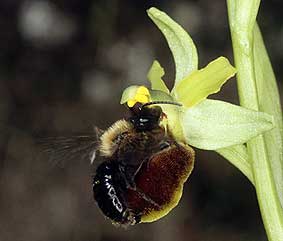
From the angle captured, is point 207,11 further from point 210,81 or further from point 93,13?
point 210,81

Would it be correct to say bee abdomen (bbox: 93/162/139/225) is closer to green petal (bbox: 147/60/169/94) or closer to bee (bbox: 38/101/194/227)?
bee (bbox: 38/101/194/227)

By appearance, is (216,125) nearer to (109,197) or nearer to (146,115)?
(146,115)

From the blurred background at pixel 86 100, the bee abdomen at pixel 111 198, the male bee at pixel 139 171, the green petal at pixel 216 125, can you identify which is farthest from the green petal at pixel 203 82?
the blurred background at pixel 86 100

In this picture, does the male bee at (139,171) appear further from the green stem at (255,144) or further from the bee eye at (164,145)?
the green stem at (255,144)

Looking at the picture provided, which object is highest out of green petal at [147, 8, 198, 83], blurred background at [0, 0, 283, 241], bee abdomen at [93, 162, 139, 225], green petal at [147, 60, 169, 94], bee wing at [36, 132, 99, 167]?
green petal at [147, 8, 198, 83]

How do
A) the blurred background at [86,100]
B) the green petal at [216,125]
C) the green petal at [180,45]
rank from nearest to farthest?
1. the green petal at [216,125]
2. the green petal at [180,45]
3. the blurred background at [86,100]

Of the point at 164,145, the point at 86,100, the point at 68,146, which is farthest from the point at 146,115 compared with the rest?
the point at 86,100

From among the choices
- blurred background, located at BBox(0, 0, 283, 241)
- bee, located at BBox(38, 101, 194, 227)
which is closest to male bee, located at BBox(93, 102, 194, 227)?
bee, located at BBox(38, 101, 194, 227)
